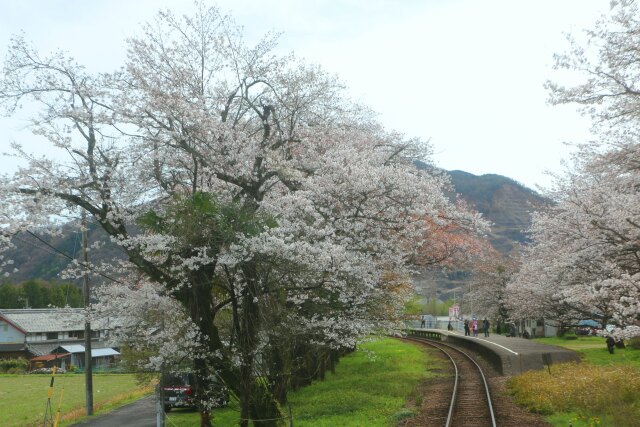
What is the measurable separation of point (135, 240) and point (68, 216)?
1.95 m

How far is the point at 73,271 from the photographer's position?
567 inches

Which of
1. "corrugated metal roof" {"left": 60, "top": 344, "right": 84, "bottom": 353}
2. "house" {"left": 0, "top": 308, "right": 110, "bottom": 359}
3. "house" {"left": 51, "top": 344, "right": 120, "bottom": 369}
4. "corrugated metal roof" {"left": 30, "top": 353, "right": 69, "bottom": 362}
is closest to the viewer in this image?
"corrugated metal roof" {"left": 30, "top": 353, "right": 69, "bottom": 362}

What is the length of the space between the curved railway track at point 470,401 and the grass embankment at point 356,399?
4.45 ft

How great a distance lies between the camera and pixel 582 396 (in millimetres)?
15047

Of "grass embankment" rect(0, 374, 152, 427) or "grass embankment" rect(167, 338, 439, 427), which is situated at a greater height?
"grass embankment" rect(167, 338, 439, 427)

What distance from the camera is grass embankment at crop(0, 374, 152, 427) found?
86.2ft

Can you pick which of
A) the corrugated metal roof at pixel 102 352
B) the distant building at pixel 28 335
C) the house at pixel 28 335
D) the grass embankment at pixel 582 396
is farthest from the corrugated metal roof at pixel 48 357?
the grass embankment at pixel 582 396

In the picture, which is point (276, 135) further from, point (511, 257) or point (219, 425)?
point (511, 257)

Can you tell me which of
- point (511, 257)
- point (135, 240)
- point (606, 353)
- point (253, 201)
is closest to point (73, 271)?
point (135, 240)

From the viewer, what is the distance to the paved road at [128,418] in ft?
74.0

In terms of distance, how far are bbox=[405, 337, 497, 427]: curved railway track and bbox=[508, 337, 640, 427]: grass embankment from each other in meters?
1.09

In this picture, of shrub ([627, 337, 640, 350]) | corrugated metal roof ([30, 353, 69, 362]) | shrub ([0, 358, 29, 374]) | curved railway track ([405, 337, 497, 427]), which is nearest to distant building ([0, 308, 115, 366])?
corrugated metal roof ([30, 353, 69, 362])

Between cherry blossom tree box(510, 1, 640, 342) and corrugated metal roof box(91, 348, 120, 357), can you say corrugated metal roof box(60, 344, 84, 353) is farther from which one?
cherry blossom tree box(510, 1, 640, 342)

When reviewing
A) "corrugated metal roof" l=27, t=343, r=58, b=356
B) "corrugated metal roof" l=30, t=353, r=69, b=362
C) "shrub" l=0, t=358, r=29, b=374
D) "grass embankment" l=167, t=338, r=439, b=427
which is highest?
"grass embankment" l=167, t=338, r=439, b=427
